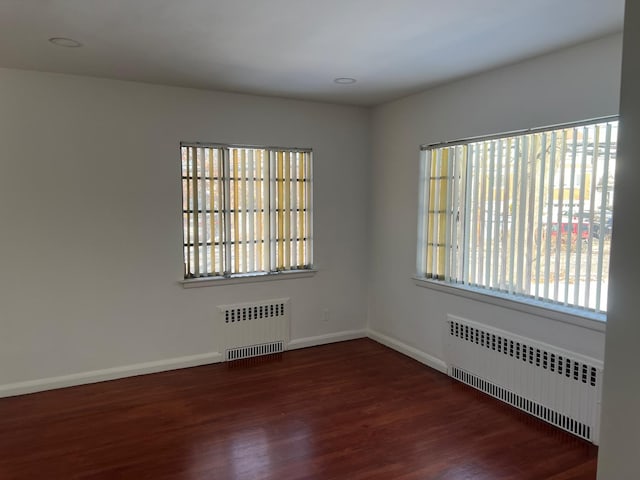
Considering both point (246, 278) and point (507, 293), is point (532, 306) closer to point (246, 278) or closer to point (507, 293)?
point (507, 293)

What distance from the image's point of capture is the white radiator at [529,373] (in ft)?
9.70

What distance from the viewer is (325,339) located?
4941 mm

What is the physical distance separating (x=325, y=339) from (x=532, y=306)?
2.31 metres

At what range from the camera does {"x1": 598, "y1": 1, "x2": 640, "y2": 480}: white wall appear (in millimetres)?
1036

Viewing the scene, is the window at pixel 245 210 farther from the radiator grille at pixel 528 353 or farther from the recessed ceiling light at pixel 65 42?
the radiator grille at pixel 528 353

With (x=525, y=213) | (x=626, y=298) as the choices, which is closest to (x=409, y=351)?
(x=525, y=213)

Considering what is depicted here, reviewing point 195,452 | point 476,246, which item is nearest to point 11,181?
point 195,452

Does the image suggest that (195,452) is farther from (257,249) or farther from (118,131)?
(118,131)

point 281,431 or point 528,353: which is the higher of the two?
point 528,353

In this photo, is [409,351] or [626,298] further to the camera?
[409,351]

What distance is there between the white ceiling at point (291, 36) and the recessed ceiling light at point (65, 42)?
0.05 metres

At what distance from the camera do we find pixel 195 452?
2.82 metres

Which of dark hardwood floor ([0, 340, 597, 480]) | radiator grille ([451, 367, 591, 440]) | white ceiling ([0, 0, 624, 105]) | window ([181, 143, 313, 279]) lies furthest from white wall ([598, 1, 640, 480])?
window ([181, 143, 313, 279])

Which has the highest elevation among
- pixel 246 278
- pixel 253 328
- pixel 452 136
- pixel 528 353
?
pixel 452 136
